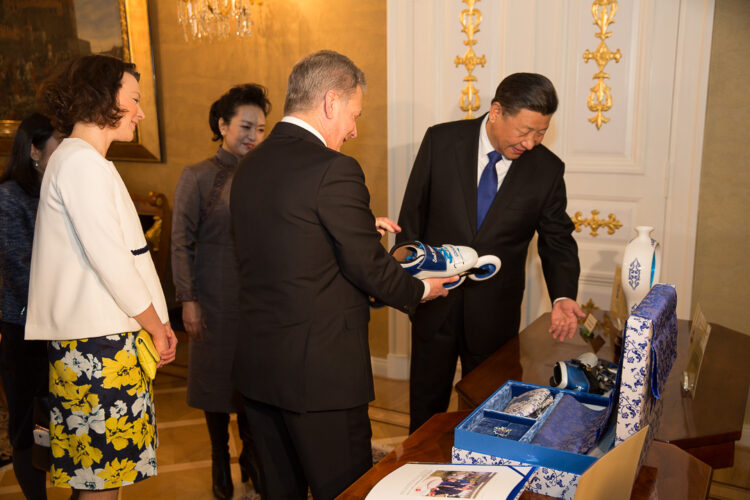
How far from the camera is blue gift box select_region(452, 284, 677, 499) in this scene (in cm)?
117

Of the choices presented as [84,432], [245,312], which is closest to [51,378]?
[84,432]

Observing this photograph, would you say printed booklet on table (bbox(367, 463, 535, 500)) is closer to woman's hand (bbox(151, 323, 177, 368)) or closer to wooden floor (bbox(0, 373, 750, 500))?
woman's hand (bbox(151, 323, 177, 368))

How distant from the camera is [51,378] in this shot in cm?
195

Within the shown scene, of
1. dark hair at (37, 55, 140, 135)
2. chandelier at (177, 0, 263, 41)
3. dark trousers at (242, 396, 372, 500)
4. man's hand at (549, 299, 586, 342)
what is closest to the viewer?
dark trousers at (242, 396, 372, 500)

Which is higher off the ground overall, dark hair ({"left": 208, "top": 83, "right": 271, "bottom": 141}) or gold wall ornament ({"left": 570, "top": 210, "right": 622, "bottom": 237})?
dark hair ({"left": 208, "top": 83, "right": 271, "bottom": 141})

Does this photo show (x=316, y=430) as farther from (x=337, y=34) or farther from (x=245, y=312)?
(x=337, y=34)

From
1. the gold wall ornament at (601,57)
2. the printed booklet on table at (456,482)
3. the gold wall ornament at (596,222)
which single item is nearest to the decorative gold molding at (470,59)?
the gold wall ornament at (601,57)

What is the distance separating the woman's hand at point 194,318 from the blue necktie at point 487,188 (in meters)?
1.27

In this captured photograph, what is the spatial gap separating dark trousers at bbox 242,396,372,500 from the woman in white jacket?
42 centimetres

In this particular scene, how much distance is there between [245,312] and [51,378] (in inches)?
29.0

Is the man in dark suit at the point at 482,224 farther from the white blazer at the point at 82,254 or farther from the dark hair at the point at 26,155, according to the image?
the dark hair at the point at 26,155

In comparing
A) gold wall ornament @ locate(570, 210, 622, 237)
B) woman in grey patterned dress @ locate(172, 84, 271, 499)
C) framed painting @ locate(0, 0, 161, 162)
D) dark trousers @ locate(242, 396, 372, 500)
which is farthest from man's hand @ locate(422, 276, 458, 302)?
framed painting @ locate(0, 0, 161, 162)

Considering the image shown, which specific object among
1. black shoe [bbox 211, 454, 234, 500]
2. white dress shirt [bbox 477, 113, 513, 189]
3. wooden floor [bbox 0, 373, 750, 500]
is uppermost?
Result: white dress shirt [bbox 477, 113, 513, 189]

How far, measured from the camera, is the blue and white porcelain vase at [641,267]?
2.00 meters
